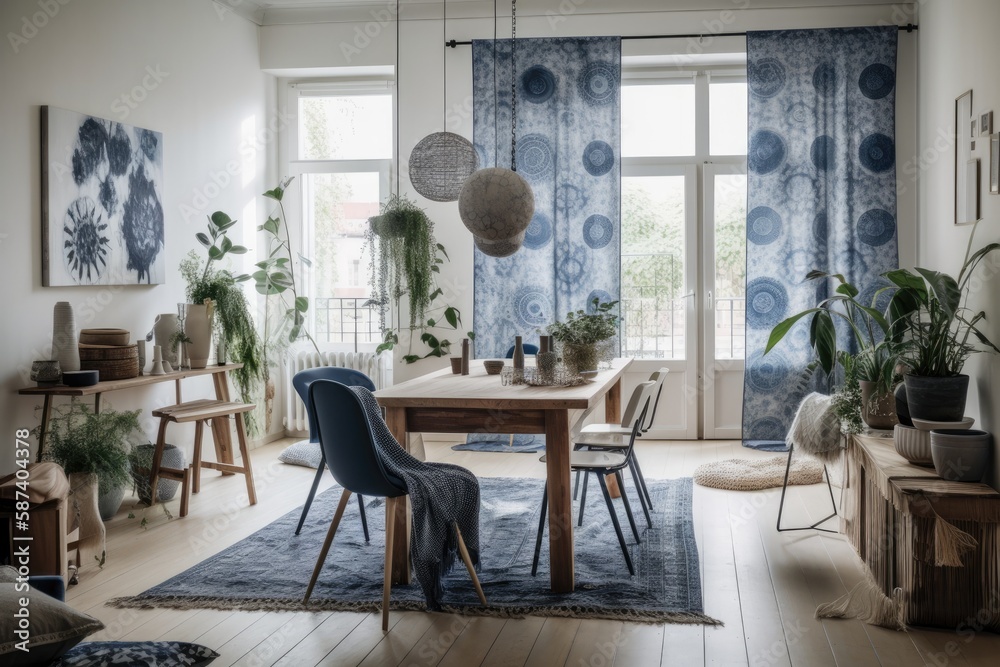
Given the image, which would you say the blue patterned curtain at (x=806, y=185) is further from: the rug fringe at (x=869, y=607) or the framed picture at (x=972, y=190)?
the rug fringe at (x=869, y=607)

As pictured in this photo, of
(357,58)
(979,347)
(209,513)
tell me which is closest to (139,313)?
(209,513)

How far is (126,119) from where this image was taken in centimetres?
505

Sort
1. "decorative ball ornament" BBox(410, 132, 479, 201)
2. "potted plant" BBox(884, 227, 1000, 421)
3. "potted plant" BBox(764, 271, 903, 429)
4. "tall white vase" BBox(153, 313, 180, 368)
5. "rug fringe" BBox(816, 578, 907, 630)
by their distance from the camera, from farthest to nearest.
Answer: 1. "tall white vase" BBox(153, 313, 180, 368)
2. "decorative ball ornament" BBox(410, 132, 479, 201)
3. "potted plant" BBox(764, 271, 903, 429)
4. "potted plant" BBox(884, 227, 1000, 421)
5. "rug fringe" BBox(816, 578, 907, 630)

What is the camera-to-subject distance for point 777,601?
328 centimetres

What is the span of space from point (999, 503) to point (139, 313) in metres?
4.41

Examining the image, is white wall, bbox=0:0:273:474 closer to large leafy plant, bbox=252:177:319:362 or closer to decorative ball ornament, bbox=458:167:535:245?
large leafy plant, bbox=252:177:319:362

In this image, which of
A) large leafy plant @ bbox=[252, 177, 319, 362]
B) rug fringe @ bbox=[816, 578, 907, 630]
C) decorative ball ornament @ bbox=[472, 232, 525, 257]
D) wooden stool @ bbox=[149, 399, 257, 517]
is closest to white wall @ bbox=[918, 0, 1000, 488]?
rug fringe @ bbox=[816, 578, 907, 630]

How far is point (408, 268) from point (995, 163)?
12.6 feet

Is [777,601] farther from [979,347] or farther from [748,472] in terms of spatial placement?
[748,472]

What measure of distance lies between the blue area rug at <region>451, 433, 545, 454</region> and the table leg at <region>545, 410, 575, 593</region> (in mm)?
2792

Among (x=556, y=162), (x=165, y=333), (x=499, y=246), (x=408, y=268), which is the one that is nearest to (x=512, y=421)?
(x=499, y=246)

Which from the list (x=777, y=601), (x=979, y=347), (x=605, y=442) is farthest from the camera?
(x=605, y=442)

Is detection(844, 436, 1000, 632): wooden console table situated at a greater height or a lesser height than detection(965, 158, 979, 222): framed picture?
lesser

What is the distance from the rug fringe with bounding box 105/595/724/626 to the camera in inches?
123
